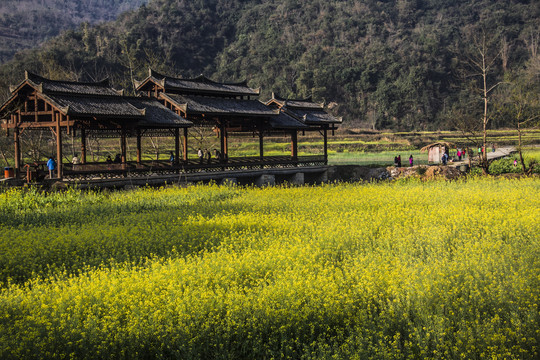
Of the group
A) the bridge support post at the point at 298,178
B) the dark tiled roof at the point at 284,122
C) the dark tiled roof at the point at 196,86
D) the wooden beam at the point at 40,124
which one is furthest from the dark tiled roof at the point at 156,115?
the bridge support post at the point at 298,178

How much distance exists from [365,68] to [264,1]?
154 feet

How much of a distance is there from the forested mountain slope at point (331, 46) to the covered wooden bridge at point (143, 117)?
4157 cm

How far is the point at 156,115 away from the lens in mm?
22234

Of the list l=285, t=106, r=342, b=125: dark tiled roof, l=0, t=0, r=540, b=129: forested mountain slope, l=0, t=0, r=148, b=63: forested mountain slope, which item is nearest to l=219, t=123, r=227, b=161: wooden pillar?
l=285, t=106, r=342, b=125: dark tiled roof

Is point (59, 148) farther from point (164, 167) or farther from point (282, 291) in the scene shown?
point (282, 291)

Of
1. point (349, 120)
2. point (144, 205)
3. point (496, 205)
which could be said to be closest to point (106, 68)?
point (349, 120)

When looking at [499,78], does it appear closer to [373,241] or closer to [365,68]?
[365,68]

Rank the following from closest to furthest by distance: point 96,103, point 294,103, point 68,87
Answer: point 96,103, point 68,87, point 294,103

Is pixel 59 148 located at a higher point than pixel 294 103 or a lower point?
lower

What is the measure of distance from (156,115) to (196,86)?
13.2 ft

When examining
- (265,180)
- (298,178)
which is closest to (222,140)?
(265,180)

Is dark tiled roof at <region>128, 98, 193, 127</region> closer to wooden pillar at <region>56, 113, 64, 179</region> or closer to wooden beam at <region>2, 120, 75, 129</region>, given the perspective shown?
wooden beam at <region>2, 120, 75, 129</region>

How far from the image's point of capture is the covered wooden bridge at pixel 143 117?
63.0 feet

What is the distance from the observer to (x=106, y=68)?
223ft
